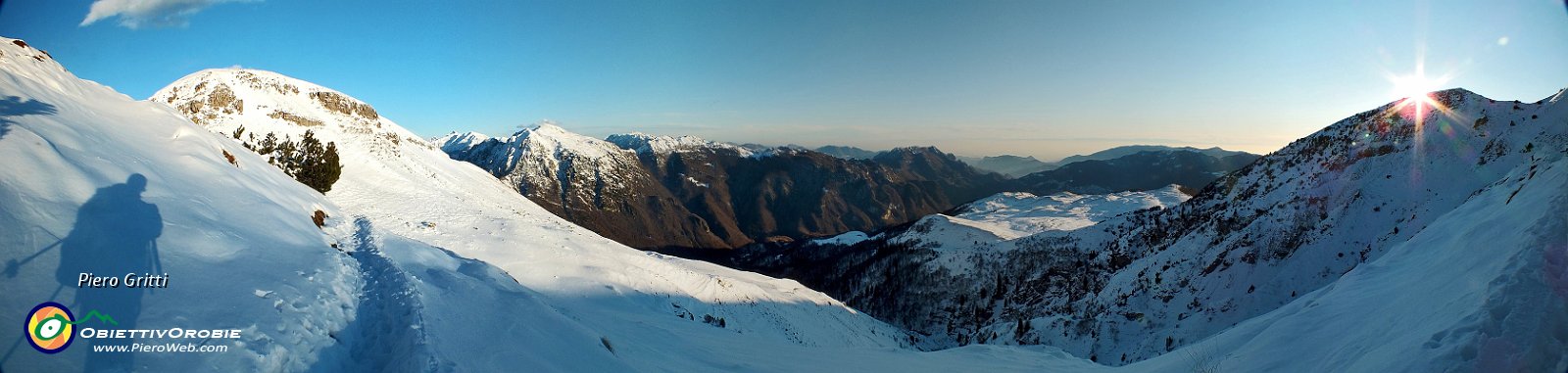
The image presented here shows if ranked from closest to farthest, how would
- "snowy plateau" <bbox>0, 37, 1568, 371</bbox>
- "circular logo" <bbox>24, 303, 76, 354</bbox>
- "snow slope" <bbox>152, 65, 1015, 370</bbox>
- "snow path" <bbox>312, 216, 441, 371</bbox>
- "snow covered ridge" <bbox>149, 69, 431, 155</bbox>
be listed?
"circular logo" <bbox>24, 303, 76, 354</bbox>
"snowy plateau" <bbox>0, 37, 1568, 371</bbox>
"snow path" <bbox>312, 216, 441, 371</bbox>
"snow slope" <bbox>152, 65, 1015, 370</bbox>
"snow covered ridge" <bbox>149, 69, 431, 155</bbox>

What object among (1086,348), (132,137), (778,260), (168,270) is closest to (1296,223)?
(1086,348)

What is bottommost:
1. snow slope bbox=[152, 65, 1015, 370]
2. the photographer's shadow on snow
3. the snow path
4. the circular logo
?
snow slope bbox=[152, 65, 1015, 370]

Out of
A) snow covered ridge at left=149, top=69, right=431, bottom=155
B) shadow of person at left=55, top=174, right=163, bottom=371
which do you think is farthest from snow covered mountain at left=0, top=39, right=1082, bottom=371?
snow covered ridge at left=149, top=69, right=431, bottom=155

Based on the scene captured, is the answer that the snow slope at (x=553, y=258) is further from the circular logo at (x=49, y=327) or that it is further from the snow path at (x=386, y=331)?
the circular logo at (x=49, y=327)

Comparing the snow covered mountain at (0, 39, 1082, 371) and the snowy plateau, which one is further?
the snow covered mountain at (0, 39, 1082, 371)

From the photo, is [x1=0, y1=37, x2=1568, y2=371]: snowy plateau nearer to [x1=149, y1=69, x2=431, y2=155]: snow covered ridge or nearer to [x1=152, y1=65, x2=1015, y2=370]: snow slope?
[x1=152, y1=65, x2=1015, y2=370]: snow slope

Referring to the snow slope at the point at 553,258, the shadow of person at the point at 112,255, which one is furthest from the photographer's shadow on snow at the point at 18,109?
the snow slope at the point at 553,258
